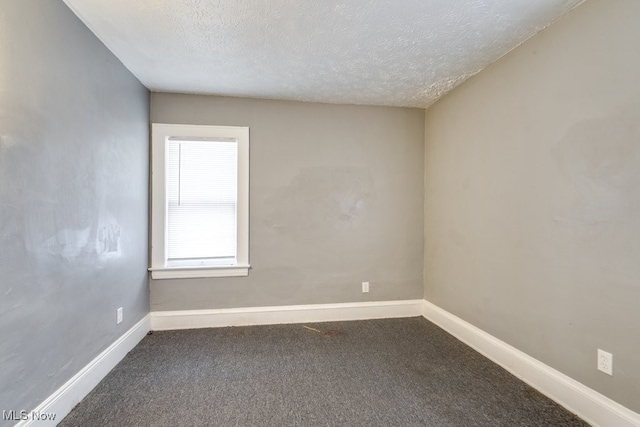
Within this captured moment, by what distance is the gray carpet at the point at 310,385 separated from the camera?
173 centimetres

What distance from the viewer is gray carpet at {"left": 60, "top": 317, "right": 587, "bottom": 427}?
1733 millimetres

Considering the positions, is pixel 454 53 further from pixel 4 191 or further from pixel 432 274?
pixel 4 191

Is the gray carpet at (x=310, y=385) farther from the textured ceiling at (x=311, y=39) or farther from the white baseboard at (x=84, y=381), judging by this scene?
the textured ceiling at (x=311, y=39)

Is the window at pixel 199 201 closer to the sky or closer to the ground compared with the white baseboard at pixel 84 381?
closer to the sky

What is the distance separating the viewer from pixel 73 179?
1.80m

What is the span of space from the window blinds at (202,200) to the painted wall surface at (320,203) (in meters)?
0.22

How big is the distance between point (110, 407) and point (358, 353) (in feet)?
5.82

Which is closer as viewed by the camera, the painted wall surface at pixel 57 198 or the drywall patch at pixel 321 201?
the painted wall surface at pixel 57 198

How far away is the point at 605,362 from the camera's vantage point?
1619 millimetres

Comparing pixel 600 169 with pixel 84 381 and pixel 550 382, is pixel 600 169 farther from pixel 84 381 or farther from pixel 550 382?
pixel 84 381

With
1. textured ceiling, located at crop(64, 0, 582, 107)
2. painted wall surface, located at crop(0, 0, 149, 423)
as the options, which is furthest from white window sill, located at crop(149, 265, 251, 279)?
textured ceiling, located at crop(64, 0, 582, 107)

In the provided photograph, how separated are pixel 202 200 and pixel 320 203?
1.26 metres

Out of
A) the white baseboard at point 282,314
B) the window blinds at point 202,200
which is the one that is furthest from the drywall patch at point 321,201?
the white baseboard at point 282,314

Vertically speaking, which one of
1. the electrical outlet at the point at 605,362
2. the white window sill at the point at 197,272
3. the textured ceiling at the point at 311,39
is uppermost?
the textured ceiling at the point at 311,39
